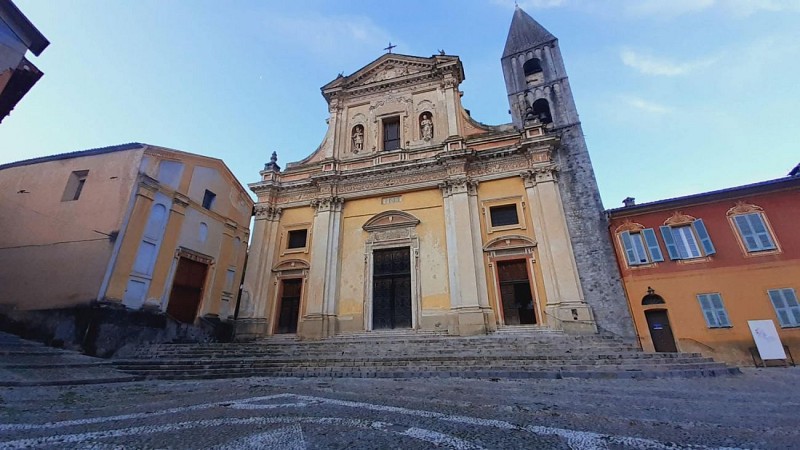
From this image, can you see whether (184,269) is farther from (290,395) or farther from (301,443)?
(301,443)

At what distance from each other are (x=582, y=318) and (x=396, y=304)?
5956 millimetres

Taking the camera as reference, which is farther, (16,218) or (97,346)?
(16,218)

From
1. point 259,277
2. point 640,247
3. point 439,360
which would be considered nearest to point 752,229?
point 640,247

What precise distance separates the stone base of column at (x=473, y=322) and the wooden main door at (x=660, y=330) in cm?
492

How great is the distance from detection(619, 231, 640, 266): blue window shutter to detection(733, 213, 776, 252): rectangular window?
289 cm

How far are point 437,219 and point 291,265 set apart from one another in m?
6.17

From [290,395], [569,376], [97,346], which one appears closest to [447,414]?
[290,395]

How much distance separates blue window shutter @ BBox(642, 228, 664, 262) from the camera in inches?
422

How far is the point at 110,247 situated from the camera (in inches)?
381

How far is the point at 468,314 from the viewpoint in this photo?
1041 cm

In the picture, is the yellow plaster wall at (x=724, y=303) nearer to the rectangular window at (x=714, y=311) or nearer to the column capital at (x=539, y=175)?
the rectangular window at (x=714, y=311)

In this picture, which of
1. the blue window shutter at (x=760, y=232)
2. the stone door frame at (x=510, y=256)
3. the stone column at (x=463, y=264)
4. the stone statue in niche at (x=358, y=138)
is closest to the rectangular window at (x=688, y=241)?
the blue window shutter at (x=760, y=232)

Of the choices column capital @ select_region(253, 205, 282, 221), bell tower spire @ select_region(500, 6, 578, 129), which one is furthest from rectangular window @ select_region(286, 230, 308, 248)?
bell tower spire @ select_region(500, 6, 578, 129)

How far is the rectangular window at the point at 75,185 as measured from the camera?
11.0 meters
